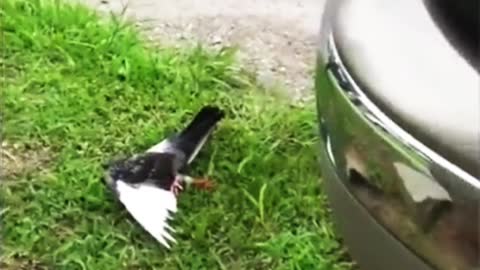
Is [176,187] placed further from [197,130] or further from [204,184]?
[197,130]

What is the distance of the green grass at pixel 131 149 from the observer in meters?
2.73

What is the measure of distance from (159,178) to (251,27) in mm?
918

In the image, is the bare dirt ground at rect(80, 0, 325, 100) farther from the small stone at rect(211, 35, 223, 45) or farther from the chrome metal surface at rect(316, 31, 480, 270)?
the chrome metal surface at rect(316, 31, 480, 270)

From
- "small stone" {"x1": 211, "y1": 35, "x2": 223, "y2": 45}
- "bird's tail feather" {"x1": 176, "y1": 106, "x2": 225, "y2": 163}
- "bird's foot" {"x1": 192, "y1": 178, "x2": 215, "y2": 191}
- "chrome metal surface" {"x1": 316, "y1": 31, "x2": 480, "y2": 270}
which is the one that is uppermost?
"chrome metal surface" {"x1": 316, "y1": 31, "x2": 480, "y2": 270}

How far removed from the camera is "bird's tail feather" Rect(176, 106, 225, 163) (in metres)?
2.99

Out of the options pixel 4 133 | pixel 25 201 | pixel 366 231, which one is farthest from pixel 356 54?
pixel 4 133

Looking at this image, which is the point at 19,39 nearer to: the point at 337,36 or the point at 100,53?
the point at 100,53

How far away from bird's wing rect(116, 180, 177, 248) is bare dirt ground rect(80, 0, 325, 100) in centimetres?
65

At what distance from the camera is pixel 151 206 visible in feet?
9.19

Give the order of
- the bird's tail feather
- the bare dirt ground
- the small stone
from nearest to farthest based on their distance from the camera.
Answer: the bird's tail feather
the bare dirt ground
the small stone

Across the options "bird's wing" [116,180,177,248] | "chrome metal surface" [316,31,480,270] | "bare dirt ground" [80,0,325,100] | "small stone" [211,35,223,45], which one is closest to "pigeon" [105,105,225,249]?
"bird's wing" [116,180,177,248]

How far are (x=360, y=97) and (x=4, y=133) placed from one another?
1.62 m

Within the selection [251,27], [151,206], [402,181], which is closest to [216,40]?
[251,27]

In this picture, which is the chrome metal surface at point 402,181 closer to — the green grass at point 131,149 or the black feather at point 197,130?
the green grass at point 131,149
